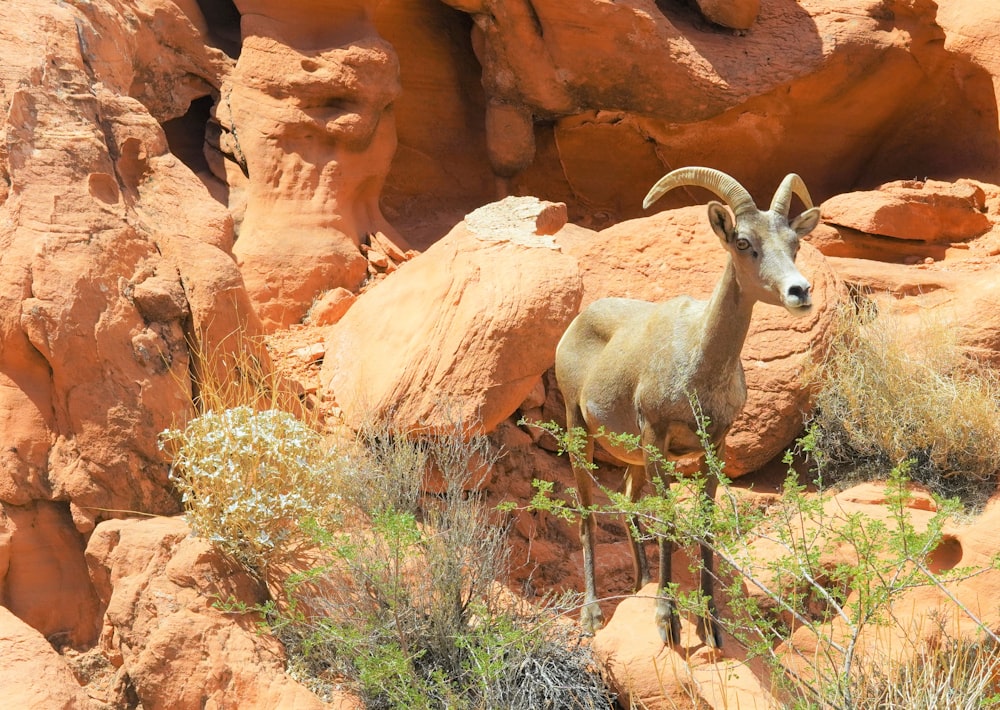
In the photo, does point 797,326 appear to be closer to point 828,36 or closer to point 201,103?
point 828,36

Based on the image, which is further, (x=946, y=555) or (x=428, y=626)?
(x=946, y=555)

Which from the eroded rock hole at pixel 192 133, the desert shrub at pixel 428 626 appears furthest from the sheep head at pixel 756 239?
the eroded rock hole at pixel 192 133

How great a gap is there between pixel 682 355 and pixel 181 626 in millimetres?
2728

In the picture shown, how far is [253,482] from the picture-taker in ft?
17.6

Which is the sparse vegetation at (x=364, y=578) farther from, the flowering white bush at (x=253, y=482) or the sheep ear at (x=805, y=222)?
the sheep ear at (x=805, y=222)

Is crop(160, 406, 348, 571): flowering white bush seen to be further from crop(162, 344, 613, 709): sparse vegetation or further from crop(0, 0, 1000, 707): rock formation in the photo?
crop(0, 0, 1000, 707): rock formation

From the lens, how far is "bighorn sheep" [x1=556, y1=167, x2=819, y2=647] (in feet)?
16.2

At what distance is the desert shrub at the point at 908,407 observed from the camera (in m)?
6.88

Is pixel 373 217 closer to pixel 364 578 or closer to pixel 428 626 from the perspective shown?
pixel 364 578

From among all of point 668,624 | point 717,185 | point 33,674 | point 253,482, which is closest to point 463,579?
point 668,624

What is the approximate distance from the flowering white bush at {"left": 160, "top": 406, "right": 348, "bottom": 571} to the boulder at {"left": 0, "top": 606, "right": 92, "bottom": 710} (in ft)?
2.89

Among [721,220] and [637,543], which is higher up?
[721,220]

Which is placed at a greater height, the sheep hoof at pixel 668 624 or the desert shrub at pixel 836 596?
the desert shrub at pixel 836 596

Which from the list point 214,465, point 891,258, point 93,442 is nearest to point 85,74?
point 93,442
